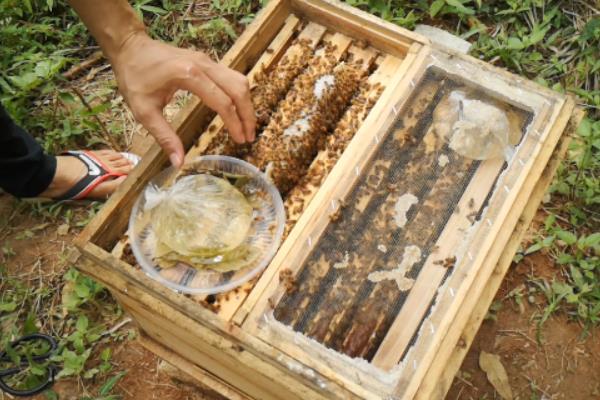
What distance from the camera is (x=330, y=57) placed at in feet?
10.1

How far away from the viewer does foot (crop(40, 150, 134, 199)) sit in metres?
3.77

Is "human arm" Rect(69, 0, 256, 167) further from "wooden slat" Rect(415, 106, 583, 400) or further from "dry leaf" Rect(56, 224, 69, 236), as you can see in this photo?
"dry leaf" Rect(56, 224, 69, 236)

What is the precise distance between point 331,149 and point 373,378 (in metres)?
1.09

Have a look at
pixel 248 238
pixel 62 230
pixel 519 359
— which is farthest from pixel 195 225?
pixel 519 359

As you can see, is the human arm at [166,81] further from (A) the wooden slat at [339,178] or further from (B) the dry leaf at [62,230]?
(B) the dry leaf at [62,230]

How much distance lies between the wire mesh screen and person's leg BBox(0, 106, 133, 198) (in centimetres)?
184

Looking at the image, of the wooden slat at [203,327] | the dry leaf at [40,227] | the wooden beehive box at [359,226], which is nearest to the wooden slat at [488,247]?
the wooden beehive box at [359,226]

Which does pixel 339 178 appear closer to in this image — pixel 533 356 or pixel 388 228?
pixel 388 228

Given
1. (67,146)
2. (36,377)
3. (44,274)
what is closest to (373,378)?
(36,377)

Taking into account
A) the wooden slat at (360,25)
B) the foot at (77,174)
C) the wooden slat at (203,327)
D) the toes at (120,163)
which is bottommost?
the wooden slat at (203,327)

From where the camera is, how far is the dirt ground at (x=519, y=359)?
11.2 ft

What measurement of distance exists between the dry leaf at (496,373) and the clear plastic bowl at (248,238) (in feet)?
5.38

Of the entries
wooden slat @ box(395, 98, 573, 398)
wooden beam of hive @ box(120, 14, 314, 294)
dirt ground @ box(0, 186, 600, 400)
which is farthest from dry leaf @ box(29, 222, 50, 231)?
wooden slat @ box(395, 98, 573, 398)

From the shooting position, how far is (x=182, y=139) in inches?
113
